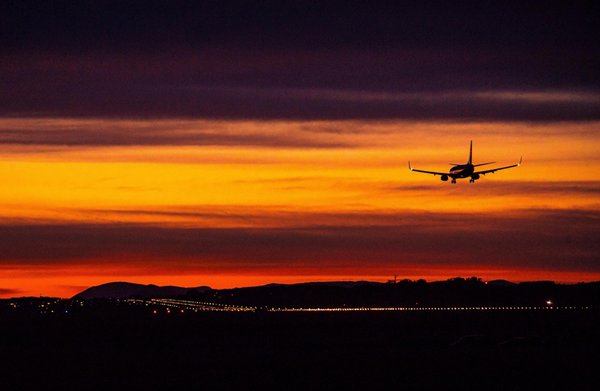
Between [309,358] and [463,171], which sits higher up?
[463,171]

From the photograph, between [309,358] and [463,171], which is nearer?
[309,358]

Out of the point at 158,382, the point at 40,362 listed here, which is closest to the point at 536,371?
the point at 158,382

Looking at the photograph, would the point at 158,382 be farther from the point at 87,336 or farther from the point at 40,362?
the point at 87,336

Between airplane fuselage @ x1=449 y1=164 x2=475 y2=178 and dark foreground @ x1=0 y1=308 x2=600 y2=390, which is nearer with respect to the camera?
dark foreground @ x1=0 y1=308 x2=600 y2=390

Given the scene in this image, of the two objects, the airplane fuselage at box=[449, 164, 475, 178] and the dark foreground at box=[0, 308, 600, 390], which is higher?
the airplane fuselage at box=[449, 164, 475, 178]

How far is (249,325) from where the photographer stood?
149750mm

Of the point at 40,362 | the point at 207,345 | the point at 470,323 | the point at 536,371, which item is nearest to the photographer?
the point at 536,371

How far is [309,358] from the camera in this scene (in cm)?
8525

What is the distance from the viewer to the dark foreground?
65.1 metres

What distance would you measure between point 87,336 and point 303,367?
183 ft

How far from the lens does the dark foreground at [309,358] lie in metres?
65.1

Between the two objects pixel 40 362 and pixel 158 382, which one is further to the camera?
pixel 40 362

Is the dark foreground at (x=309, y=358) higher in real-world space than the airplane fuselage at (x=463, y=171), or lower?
lower

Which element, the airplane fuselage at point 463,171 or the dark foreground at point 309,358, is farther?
the airplane fuselage at point 463,171
